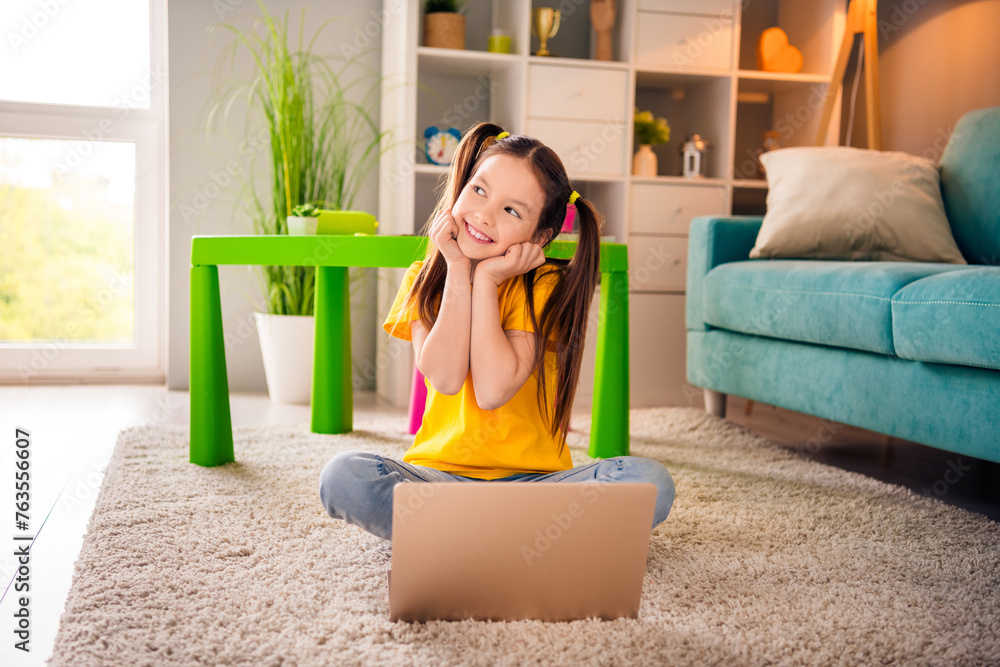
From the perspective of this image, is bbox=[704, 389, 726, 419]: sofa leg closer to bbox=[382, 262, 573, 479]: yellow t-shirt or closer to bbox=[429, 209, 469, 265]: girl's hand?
bbox=[382, 262, 573, 479]: yellow t-shirt

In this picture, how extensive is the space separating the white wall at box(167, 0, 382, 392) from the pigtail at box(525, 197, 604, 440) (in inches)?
67.6

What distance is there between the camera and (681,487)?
156cm

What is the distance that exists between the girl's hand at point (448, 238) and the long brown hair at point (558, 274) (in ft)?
0.22

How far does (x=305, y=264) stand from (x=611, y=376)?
2.19ft

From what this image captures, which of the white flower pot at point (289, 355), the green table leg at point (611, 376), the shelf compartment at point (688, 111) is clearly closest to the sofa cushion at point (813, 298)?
the green table leg at point (611, 376)

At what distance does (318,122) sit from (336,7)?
15.6 inches

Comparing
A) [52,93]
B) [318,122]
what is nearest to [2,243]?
[52,93]

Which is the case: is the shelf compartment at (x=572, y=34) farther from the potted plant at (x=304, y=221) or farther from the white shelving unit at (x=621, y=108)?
the potted plant at (x=304, y=221)

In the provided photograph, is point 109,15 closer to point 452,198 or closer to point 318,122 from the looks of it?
point 318,122

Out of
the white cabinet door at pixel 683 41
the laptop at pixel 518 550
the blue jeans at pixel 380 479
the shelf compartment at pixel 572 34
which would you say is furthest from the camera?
the shelf compartment at pixel 572 34

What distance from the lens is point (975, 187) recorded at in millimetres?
2059

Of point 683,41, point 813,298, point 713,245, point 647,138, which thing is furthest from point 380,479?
point 683,41

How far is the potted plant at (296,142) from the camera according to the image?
2.39m

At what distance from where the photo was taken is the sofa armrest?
2203 millimetres
